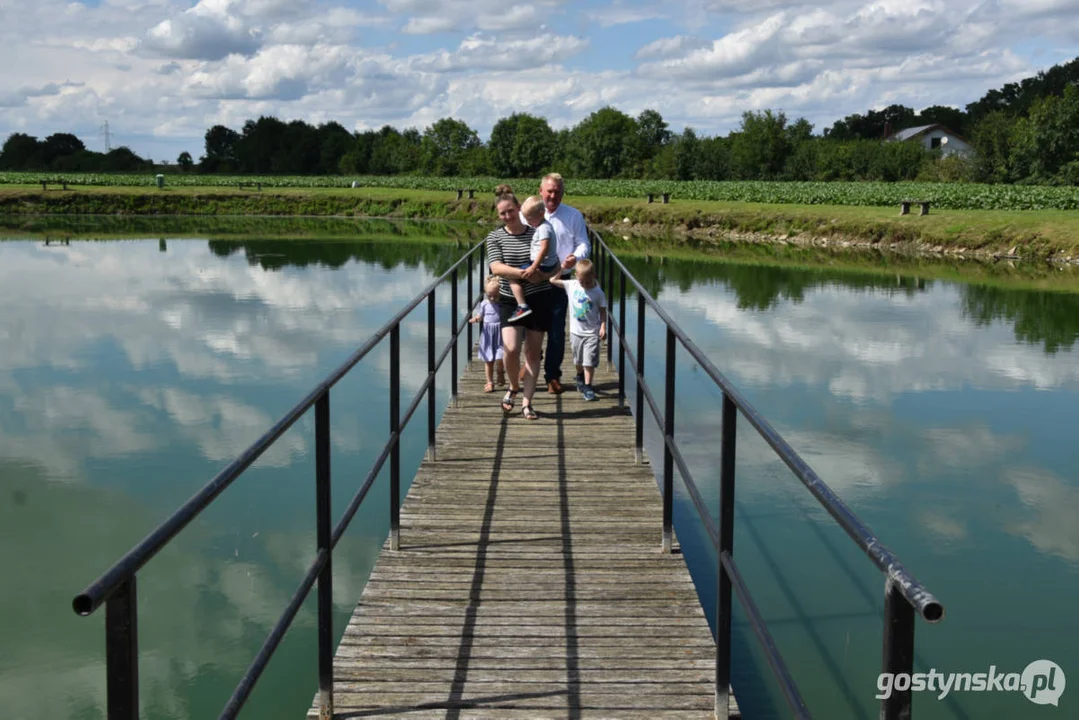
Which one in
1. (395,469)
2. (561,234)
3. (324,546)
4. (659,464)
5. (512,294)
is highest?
(561,234)

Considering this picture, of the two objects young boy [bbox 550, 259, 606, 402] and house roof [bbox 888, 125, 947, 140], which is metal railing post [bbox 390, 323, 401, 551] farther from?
house roof [bbox 888, 125, 947, 140]

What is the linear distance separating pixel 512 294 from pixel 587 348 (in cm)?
107

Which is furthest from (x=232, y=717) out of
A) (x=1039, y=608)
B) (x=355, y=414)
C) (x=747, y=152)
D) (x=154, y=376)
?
(x=747, y=152)

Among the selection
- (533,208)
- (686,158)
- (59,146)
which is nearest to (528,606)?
(533,208)

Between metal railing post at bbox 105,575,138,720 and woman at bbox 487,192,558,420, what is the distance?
221 inches

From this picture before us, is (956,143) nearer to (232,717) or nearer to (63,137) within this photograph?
(63,137)

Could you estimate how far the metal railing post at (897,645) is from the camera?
1803 mm

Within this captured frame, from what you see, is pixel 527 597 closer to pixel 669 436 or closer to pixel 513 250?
pixel 669 436

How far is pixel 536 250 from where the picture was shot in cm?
743

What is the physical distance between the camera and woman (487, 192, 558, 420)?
7449 mm

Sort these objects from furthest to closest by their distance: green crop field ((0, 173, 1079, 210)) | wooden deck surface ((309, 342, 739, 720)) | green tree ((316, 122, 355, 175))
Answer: green tree ((316, 122, 355, 175)) → green crop field ((0, 173, 1079, 210)) → wooden deck surface ((309, 342, 739, 720))

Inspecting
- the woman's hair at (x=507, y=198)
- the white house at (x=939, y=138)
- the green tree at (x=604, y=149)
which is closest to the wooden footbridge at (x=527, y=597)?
the woman's hair at (x=507, y=198)

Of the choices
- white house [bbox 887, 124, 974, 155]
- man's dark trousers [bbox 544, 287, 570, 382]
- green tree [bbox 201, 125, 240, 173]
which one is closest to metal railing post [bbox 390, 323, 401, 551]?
man's dark trousers [bbox 544, 287, 570, 382]

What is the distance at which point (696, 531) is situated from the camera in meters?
7.47
